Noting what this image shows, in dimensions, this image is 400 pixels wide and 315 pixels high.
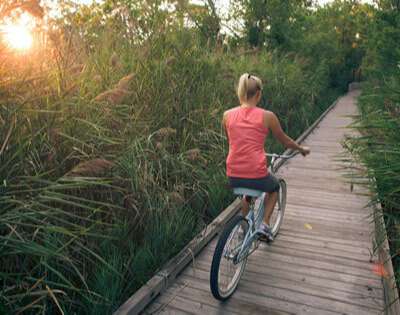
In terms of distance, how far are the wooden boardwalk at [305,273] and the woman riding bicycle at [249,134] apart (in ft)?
3.26

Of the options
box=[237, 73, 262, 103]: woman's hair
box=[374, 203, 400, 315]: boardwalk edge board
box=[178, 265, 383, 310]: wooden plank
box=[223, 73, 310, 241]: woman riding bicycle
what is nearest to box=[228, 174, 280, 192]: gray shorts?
box=[223, 73, 310, 241]: woman riding bicycle

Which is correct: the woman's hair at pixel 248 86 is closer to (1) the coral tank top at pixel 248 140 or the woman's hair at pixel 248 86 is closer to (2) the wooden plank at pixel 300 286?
(1) the coral tank top at pixel 248 140

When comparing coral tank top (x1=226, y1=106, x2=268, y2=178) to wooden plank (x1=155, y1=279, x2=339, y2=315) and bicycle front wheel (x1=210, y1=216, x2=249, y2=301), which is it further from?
wooden plank (x1=155, y1=279, x2=339, y2=315)

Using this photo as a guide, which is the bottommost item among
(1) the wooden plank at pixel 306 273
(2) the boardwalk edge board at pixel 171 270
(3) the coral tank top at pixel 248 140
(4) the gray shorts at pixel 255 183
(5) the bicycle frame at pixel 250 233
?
(1) the wooden plank at pixel 306 273

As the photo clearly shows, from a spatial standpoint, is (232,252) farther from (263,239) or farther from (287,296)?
(263,239)

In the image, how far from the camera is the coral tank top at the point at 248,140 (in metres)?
3.50

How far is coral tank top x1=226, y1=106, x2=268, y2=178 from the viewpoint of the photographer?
350 cm

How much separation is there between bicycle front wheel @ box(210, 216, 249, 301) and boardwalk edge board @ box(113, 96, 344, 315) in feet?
1.23

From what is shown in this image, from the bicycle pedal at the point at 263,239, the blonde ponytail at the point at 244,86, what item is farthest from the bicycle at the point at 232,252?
the blonde ponytail at the point at 244,86

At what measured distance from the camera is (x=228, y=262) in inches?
142

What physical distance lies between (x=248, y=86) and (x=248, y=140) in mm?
505

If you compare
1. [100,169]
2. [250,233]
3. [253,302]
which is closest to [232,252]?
[250,233]

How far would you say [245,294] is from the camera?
3.57m

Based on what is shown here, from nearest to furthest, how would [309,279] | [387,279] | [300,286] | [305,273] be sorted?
1. [387,279]
2. [300,286]
3. [309,279]
4. [305,273]
